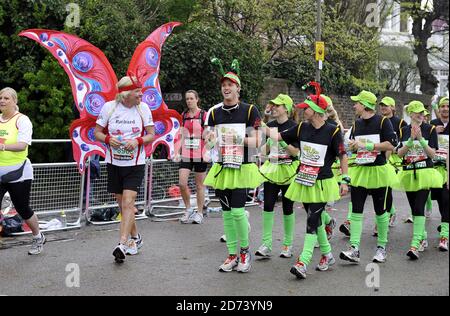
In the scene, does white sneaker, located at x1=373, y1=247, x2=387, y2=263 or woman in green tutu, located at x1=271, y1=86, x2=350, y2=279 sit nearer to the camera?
woman in green tutu, located at x1=271, y1=86, x2=350, y2=279

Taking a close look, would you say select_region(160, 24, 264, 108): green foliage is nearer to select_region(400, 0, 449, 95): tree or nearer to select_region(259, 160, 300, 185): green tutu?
select_region(259, 160, 300, 185): green tutu

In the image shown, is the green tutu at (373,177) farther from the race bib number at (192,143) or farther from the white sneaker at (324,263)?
the race bib number at (192,143)

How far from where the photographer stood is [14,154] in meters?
7.59

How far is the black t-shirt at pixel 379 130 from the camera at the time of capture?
24.0 ft

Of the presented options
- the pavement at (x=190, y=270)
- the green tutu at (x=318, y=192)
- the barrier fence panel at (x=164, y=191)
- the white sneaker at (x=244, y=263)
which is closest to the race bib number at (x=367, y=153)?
the green tutu at (x=318, y=192)

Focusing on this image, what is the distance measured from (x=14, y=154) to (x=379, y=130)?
13.7ft

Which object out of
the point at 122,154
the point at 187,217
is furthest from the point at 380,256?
the point at 187,217

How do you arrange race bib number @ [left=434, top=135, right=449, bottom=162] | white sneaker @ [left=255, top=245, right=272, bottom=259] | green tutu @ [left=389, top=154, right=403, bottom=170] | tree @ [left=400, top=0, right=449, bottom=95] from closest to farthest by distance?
white sneaker @ [left=255, top=245, right=272, bottom=259] → race bib number @ [left=434, top=135, right=449, bottom=162] → green tutu @ [left=389, top=154, right=403, bottom=170] → tree @ [left=400, top=0, right=449, bottom=95]

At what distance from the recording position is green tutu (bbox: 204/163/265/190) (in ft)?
22.7

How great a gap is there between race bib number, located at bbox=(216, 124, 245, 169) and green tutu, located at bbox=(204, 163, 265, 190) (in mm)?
71

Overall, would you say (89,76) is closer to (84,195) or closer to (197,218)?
(84,195)

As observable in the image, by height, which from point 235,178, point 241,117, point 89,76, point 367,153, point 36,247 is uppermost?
point 89,76

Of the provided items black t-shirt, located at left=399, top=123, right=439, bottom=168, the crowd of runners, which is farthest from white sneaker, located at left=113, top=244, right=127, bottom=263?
black t-shirt, located at left=399, top=123, right=439, bottom=168

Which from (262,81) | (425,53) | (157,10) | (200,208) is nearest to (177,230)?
(200,208)
